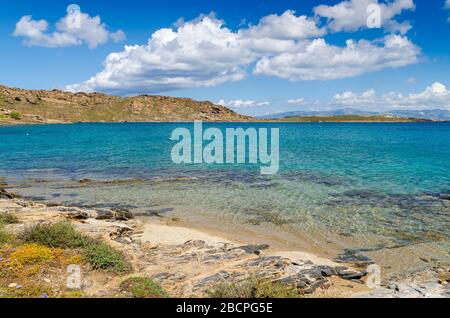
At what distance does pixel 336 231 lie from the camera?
21969mm

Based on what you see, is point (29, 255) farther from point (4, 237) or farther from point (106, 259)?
point (106, 259)

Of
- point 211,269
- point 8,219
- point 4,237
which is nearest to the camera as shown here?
point 211,269

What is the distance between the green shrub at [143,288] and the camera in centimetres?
1189

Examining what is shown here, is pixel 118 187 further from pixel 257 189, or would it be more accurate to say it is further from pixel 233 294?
pixel 233 294

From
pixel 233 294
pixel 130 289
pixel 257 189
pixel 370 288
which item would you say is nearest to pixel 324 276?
pixel 370 288

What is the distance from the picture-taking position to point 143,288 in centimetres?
1219

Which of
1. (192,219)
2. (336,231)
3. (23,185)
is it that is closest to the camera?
(336,231)

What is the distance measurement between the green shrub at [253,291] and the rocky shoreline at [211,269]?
0.64 metres

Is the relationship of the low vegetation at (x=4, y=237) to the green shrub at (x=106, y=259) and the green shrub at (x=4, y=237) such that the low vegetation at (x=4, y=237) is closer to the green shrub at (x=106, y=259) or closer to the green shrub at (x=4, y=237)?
the green shrub at (x=4, y=237)

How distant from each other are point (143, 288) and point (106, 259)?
103 inches

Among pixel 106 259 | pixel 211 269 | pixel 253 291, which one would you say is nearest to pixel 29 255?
pixel 106 259

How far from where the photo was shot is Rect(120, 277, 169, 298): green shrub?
11.9m

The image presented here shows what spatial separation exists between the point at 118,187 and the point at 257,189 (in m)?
13.5

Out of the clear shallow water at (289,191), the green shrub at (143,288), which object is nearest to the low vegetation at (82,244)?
the green shrub at (143,288)
